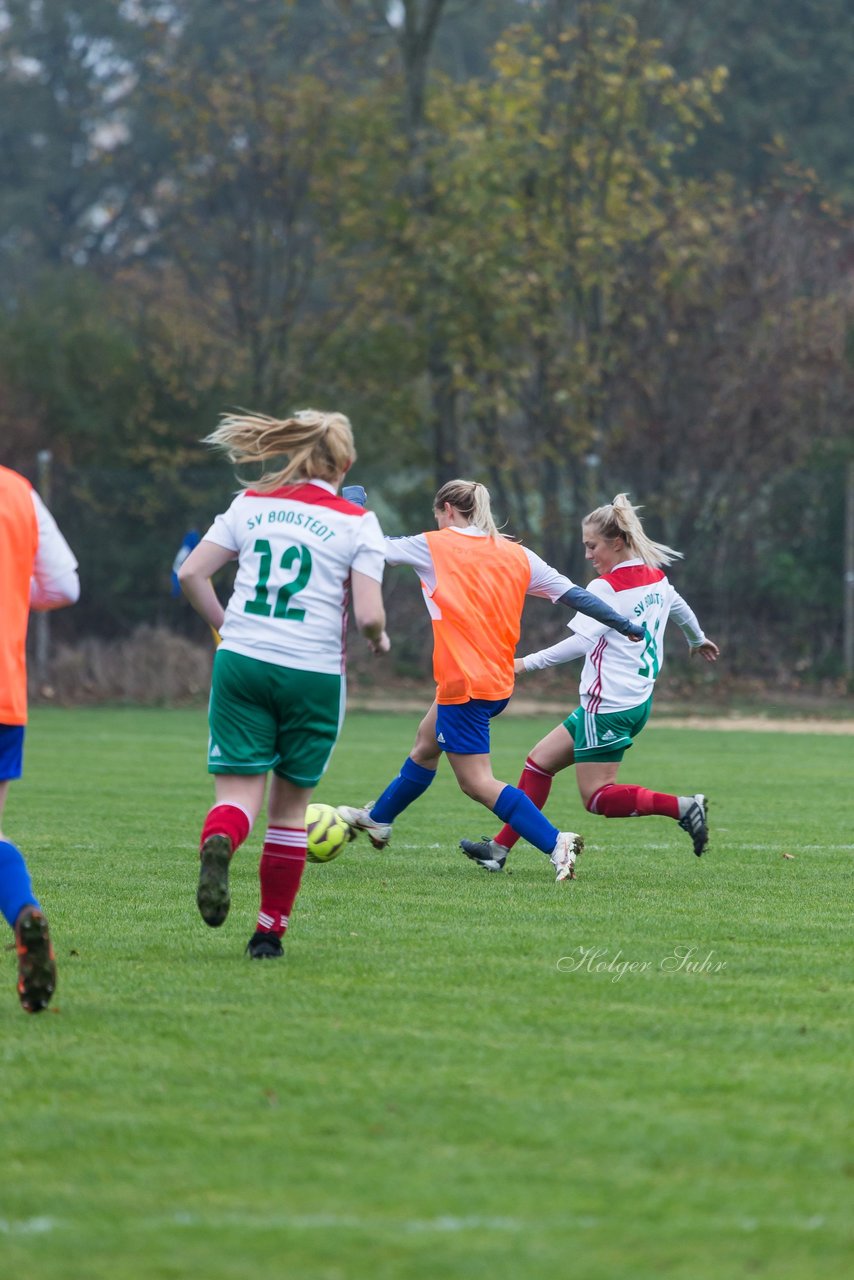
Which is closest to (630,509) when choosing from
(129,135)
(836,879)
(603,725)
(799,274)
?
(603,725)

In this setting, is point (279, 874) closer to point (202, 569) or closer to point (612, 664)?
point (202, 569)

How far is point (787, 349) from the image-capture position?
78.4 ft

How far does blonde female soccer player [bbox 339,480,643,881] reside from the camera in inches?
293

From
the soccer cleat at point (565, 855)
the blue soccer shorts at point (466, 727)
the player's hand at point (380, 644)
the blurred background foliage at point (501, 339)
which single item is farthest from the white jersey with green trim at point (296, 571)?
the blurred background foliage at point (501, 339)

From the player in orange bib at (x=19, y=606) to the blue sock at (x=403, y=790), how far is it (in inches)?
128

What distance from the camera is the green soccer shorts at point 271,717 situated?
5.50 m

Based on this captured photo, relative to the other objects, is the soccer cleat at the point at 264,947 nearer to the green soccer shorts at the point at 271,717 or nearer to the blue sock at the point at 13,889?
the green soccer shorts at the point at 271,717

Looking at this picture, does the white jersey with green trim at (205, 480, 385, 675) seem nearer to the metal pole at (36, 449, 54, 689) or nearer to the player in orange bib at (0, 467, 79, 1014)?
the player in orange bib at (0, 467, 79, 1014)

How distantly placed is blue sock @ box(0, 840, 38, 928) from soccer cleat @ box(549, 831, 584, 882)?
2.94 metres

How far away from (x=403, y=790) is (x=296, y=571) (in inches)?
112

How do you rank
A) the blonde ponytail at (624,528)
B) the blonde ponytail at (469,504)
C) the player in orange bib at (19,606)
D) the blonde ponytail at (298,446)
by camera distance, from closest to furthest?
the player in orange bib at (19,606), the blonde ponytail at (298,446), the blonde ponytail at (469,504), the blonde ponytail at (624,528)

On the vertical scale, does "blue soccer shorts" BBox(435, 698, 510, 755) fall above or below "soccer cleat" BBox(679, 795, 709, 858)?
above

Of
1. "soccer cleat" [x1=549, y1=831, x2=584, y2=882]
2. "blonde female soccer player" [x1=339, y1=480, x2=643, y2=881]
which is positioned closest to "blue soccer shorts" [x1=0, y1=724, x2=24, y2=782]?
"blonde female soccer player" [x1=339, y1=480, x2=643, y2=881]

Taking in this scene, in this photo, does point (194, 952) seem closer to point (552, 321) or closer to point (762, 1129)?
point (762, 1129)
